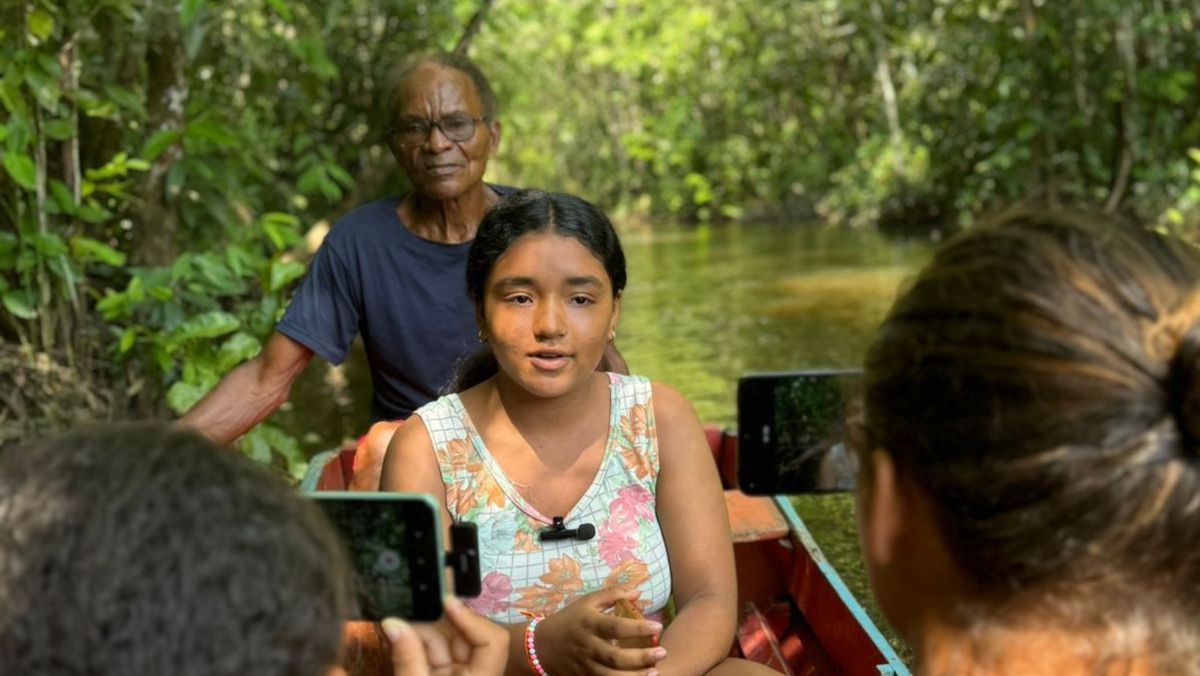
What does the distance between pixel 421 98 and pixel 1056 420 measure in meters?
2.68

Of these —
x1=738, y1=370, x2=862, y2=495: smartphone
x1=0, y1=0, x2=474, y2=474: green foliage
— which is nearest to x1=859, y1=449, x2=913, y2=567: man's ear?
x1=738, y1=370, x2=862, y2=495: smartphone

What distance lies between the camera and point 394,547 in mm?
1301

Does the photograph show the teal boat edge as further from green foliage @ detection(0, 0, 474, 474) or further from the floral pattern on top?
green foliage @ detection(0, 0, 474, 474)

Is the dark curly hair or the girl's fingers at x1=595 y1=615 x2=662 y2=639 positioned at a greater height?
the dark curly hair

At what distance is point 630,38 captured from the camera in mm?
21203

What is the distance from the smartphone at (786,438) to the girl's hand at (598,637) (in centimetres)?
34

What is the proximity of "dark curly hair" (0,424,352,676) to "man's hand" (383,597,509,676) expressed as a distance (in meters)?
0.37

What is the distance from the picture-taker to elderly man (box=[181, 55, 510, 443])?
322 cm

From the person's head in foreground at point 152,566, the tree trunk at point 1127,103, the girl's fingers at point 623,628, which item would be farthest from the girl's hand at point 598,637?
the tree trunk at point 1127,103

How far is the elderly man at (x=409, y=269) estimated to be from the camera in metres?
3.22

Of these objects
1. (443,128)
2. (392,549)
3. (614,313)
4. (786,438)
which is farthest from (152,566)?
(443,128)

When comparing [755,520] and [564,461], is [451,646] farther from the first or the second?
[755,520]

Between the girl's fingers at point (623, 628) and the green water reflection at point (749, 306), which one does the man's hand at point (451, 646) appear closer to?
the girl's fingers at point (623, 628)

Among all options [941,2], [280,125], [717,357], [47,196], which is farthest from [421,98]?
[941,2]
